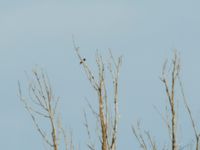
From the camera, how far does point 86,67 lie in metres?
6.29

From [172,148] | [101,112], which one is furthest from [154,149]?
[101,112]

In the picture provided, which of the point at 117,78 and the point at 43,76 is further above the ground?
the point at 43,76

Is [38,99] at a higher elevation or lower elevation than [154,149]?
higher

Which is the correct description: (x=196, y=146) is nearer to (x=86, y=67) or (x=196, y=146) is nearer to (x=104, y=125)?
(x=104, y=125)

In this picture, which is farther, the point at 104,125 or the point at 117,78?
the point at 117,78

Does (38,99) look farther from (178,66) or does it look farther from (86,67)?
(178,66)

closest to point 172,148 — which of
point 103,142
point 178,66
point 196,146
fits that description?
point 196,146

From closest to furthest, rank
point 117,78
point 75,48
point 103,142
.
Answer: point 103,142 < point 117,78 < point 75,48

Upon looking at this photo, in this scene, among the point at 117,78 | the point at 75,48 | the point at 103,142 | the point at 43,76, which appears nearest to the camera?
the point at 103,142

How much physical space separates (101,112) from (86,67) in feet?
2.34

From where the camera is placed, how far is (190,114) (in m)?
5.90

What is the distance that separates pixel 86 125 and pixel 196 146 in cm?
158

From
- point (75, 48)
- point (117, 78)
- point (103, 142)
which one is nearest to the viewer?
point (103, 142)

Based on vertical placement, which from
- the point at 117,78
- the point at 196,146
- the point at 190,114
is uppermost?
the point at 117,78
